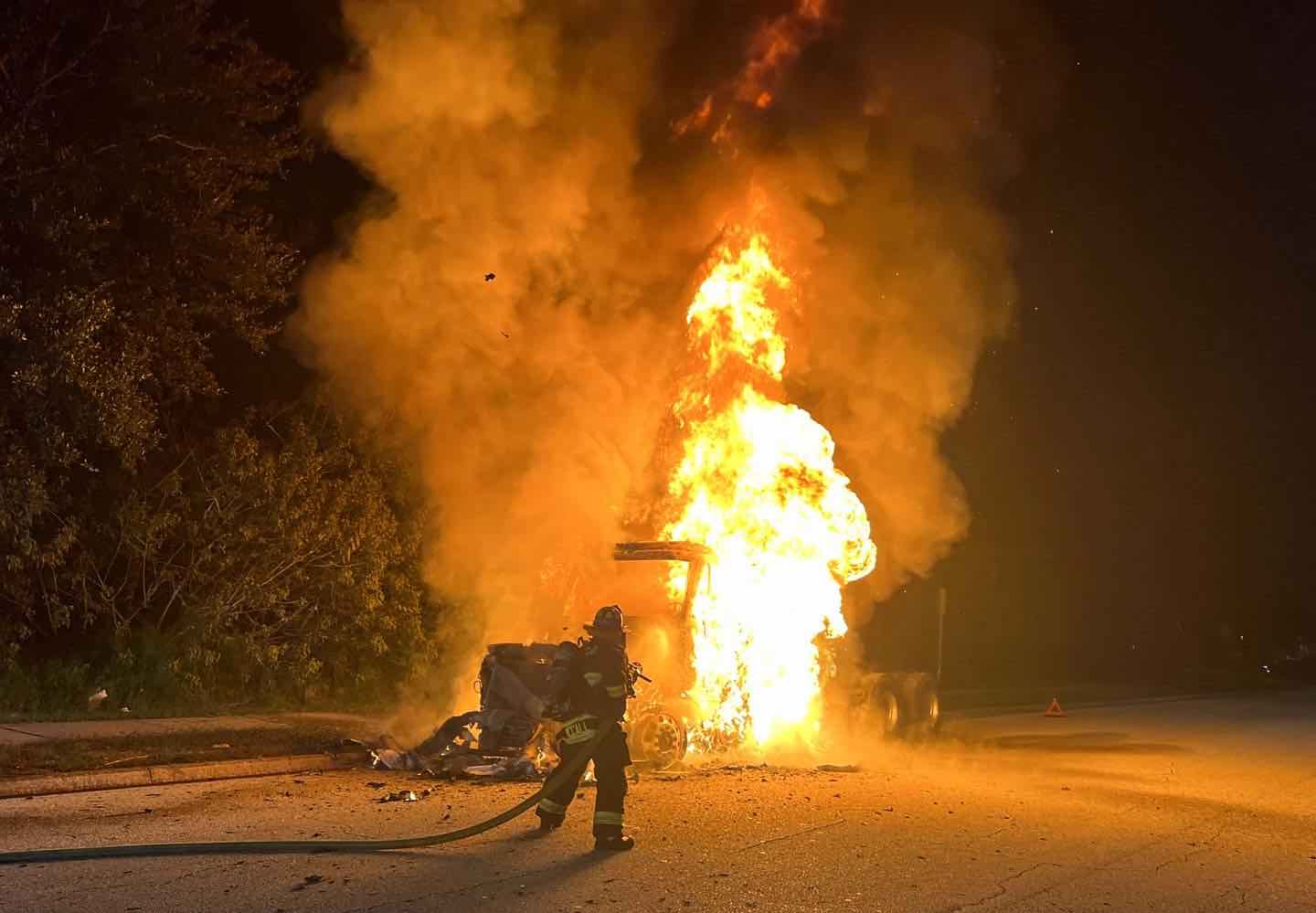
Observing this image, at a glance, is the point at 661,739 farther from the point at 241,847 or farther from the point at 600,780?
the point at 241,847

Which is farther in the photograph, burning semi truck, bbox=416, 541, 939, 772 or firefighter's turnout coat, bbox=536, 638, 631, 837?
burning semi truck, bbox=416, 541, 939, 772

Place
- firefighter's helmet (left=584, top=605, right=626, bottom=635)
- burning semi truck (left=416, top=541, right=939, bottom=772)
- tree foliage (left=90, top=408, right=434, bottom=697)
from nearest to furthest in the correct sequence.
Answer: firefighter's helmet (left=584, top=605, right=626, bottom=635)
burning semi truck (left=416, top=541, right=939, bottom=772)
tree foliage (left=90, top=408, right=434, bottom=697)

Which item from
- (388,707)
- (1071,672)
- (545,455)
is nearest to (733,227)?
(545,455)

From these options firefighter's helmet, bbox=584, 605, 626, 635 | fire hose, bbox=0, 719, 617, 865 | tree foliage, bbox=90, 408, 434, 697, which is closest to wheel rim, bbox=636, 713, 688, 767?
firefighter's helmet, bbox=584, 605, 626, 635

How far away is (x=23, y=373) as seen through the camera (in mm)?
13547

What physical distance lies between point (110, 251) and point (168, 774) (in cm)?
736

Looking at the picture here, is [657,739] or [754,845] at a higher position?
[657,739]

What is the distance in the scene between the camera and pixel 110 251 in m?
15.4

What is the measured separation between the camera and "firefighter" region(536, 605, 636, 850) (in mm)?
8695

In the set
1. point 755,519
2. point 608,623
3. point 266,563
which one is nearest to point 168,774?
point 608,623

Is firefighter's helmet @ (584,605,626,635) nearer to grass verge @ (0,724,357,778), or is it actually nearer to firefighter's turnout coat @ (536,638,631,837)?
firefighter's turnout coat @ (536,638,631,837)

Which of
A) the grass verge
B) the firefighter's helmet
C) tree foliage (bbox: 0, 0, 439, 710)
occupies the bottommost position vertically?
the grass verge

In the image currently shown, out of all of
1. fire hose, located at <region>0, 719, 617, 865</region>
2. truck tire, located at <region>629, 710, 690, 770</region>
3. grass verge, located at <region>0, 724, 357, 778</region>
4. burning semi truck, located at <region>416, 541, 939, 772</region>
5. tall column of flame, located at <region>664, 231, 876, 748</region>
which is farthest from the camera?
tall column of flame, located at <region>664, 231, 876, 748</region>

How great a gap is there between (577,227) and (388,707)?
7.13 metres
